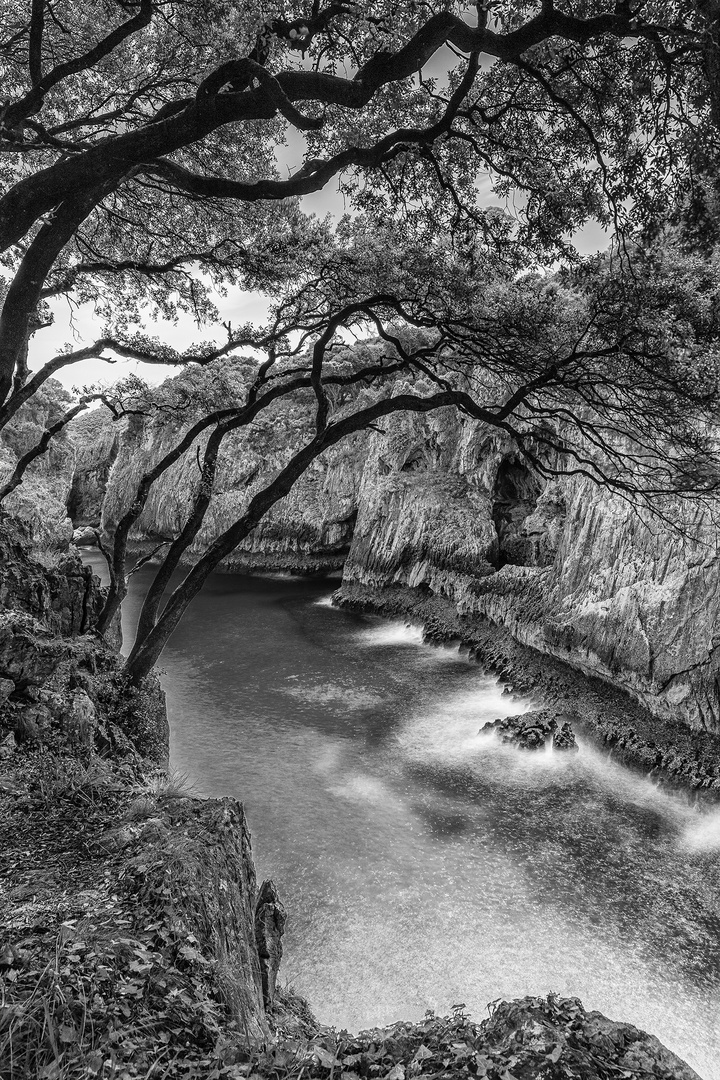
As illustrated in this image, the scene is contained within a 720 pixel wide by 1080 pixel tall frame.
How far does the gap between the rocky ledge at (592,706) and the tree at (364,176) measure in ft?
31.1

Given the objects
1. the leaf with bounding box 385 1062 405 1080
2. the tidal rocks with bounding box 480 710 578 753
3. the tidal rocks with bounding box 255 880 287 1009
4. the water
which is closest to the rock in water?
the tidal rocks with bounding box 480 710 578 753

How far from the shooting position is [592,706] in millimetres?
18094

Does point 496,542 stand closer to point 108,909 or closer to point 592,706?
point 592,706

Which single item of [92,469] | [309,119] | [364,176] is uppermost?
[364,176]

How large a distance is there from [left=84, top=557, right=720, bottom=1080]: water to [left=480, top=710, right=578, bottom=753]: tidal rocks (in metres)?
0.42

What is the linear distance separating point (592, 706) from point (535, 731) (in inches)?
106

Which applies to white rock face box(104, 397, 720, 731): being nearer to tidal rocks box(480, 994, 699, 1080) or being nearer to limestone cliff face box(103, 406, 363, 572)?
limestone cliff face box(103, 406, 363, 572)

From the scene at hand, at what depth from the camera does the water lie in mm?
9000

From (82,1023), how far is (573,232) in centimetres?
843

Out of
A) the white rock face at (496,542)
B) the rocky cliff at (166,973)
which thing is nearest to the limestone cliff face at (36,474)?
the white rock face at (496,542)

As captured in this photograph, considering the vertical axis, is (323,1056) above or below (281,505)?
below

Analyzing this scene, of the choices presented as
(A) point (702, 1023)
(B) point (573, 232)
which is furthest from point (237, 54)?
(A) point (702, 1023)

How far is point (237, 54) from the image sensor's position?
5.79 m

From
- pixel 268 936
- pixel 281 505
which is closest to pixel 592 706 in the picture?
pixel 268 936
